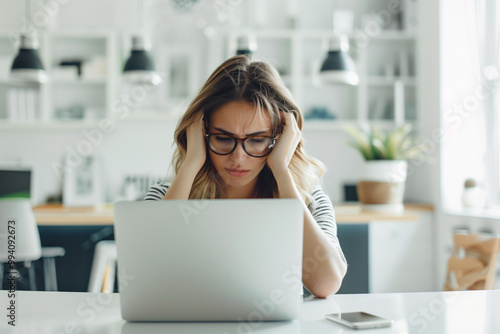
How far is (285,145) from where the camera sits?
4.64 feet

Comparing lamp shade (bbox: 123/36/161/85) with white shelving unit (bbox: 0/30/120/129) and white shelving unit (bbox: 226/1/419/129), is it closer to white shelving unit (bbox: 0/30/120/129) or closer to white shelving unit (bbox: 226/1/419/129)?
white shelving unit (bbox: 0/30/120/129)

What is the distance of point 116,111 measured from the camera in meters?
4.23

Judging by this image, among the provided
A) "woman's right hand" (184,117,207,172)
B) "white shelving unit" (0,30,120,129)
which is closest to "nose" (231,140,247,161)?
"woman's right hand" (184,117,207,172)

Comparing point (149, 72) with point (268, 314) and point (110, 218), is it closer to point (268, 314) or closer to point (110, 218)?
point (110, 218)

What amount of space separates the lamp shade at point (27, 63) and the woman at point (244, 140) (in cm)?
214

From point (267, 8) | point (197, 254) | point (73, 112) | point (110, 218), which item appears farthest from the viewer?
point (267, 8)

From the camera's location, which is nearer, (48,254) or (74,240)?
(48,254)

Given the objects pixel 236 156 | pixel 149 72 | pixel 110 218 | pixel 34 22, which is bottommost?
pixel 110 218

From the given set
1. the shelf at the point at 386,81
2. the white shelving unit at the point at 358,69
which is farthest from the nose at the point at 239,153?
the shelf at the point at 386,81

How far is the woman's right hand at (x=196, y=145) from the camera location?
57.2 inches

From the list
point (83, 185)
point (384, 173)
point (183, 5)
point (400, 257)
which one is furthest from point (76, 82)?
point (400, 257)

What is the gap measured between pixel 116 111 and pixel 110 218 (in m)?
1.34

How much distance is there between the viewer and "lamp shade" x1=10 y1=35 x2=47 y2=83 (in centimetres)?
327

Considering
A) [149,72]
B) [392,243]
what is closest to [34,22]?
[149,72]
